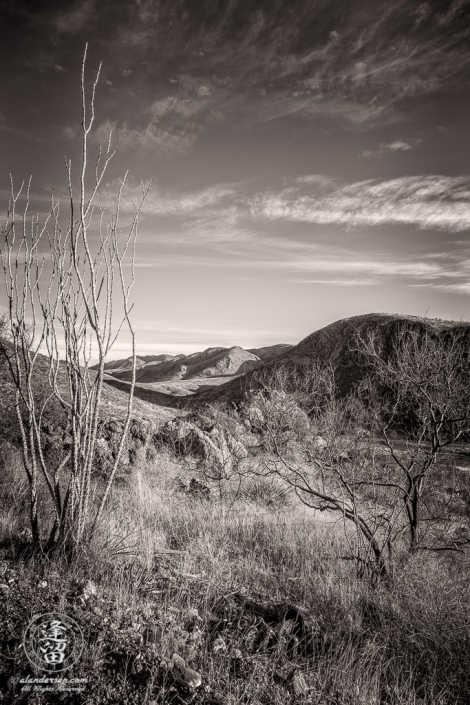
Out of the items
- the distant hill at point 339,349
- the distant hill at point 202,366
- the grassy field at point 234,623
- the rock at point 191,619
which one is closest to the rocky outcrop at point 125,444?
the grassy field at point 234,623

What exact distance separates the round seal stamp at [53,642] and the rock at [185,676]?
0.44 m

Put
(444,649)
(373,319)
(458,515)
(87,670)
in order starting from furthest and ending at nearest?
(373,319)
(458,515)
(444,649)
(87,670)

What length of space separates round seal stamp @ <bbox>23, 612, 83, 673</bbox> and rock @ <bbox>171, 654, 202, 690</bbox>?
44 centimetres

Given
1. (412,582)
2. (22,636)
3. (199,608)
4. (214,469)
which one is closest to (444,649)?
(412,582)

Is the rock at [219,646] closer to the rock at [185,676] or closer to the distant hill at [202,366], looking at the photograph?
the rock at [185,676]

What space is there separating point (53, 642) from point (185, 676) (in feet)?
2.01

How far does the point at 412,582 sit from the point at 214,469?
5667 mm

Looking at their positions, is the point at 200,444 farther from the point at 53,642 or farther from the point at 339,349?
the point at 339,349

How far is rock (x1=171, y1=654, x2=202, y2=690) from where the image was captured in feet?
4.91

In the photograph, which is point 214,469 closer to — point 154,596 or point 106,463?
point 106,463

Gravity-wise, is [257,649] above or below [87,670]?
below

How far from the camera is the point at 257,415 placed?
13227 millimetres

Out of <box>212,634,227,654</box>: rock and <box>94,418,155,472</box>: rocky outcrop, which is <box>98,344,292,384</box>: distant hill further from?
<box>212,634,227,654</box>: rock

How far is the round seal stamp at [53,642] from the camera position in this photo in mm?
1431
